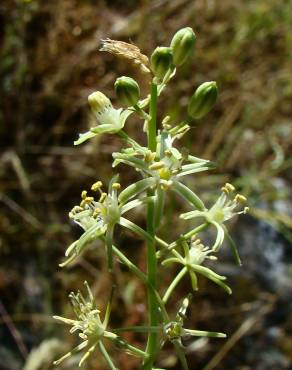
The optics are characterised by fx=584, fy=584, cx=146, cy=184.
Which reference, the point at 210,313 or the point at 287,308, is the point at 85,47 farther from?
the point at 287,308

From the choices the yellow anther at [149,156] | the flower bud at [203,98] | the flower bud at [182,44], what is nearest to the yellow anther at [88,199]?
the yellow anther at [149,156]

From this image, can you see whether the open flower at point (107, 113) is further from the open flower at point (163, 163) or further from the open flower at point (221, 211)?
the open flower at point (221, 211)

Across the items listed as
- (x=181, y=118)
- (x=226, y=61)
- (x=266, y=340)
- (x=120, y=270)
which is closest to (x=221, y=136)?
(x=181, y=118)

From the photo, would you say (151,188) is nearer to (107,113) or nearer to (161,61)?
(107,113)

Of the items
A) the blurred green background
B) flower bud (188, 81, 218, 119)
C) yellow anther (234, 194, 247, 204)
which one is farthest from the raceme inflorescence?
the blurred green background

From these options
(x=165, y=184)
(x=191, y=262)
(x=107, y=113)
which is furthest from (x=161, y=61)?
(x=191, y=262)

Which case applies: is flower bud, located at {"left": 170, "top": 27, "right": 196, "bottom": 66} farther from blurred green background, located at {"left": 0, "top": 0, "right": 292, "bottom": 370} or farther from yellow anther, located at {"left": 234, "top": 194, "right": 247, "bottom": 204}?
blurred green background, located at {"left": 0, "top": 0, "right": 292, "bottom": 370}
